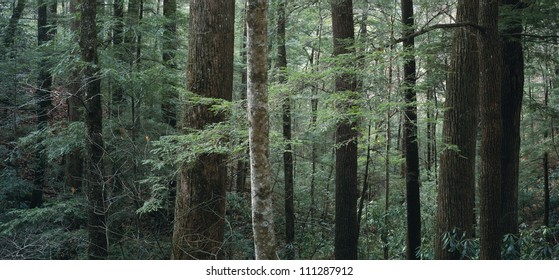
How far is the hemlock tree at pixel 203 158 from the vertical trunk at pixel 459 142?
4.35 metres

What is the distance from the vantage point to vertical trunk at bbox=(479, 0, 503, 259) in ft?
21.0

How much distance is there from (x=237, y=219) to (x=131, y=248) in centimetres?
661

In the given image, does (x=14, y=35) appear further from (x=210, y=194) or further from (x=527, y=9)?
(x=527, y=9)

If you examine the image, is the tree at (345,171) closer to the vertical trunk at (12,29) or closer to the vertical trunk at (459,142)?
the vertical trunk at (459,142)

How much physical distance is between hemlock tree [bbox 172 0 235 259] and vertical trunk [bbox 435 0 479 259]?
4.35 meters

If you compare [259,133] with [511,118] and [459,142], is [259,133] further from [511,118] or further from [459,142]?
[511,118]

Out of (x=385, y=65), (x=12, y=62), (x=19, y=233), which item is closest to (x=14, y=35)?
(x=12, y=62)

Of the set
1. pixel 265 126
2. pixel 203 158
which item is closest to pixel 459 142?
pixel 203 158

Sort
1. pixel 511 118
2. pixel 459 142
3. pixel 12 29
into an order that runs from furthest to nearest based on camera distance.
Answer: pixel 12 29, pixel 511 118, pixel 459 142

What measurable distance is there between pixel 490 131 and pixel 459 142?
1933 millimetres

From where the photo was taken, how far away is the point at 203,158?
21.0 ft

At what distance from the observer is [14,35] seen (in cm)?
1528

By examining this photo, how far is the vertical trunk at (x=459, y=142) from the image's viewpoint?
26.9 ft
